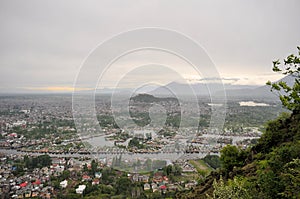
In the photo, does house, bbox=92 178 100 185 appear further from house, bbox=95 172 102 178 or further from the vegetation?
the vegetation

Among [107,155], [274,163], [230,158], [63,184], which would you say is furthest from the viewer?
[63,184]

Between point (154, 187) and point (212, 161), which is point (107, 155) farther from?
point (212, 161)

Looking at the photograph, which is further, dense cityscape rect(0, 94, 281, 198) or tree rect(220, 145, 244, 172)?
dense cityscape rect(0, 94, 281, 198)

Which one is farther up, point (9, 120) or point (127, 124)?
point (127, 124)

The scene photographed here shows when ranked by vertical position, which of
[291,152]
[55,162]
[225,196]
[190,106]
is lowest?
[55,162]

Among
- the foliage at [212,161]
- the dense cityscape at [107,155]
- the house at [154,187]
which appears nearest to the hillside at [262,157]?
the dense cityscape at [107,155]

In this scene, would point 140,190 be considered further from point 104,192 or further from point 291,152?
point 291,152

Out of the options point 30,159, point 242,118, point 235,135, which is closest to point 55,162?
point 30,159

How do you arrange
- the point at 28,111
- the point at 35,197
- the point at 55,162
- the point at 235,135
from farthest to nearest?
the point at 28,111 < the point at 235,135 < the point at 55,162 < the point at 35,197

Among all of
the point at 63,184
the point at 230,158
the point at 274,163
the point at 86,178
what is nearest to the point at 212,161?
the point at 230,158

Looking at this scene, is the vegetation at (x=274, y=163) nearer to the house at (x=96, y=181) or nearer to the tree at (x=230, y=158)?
the tree at (x=230, y=158)

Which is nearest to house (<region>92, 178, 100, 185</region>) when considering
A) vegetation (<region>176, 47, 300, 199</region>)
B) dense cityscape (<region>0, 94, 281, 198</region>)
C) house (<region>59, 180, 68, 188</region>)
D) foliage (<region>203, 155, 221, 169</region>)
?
dense cityscape (<region>0, 94, 281, 198</region>)
